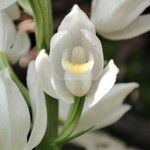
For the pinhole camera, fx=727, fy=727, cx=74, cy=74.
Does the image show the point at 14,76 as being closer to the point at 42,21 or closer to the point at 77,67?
the point at 42,21

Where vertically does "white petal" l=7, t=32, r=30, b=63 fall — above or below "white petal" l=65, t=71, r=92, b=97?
below

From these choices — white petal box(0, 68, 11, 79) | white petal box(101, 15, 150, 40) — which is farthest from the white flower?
white petal box(101, 15, 150, 40)

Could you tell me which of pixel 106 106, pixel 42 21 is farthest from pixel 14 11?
pixel 106 106

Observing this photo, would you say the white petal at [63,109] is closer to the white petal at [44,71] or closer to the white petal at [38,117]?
the white petal at [38,117]

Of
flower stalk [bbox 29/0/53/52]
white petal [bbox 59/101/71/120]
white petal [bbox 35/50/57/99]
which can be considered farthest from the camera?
white petal [bbox 59/101/71/120]

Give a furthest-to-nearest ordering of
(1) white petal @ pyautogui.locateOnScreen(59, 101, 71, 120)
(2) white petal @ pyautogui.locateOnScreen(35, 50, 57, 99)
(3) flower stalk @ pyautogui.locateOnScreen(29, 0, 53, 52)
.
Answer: (1) white petal @ pyautogui.locateOnScreen(59, 101, 71, 120) < (3) flower stalk @ pyautogui.locateOnScreen(29, 0, 53, 52) < (2) white petal @ pyautogui.locateOnScreen(35, 50, 57, 99)

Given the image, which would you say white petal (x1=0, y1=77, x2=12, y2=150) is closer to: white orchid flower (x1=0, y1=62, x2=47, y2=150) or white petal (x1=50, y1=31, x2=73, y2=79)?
white orchid flower (x1=0, y1=62, x2=47, y2=150)

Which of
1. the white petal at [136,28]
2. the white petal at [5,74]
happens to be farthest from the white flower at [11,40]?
the white petal at [136,28]
